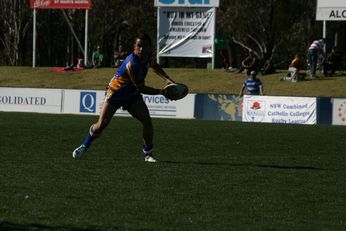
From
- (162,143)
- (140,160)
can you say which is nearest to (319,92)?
(162,143)

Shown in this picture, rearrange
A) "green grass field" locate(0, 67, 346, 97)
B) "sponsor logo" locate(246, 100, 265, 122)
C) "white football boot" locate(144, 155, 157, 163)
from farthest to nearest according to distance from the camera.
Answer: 1. "green grass field" locate(0, 67, 346, 97)
2. "sponsor logo" locate(246, 100, 265, 122)
3. "white football boot" locate(144, 155, 157, 163)

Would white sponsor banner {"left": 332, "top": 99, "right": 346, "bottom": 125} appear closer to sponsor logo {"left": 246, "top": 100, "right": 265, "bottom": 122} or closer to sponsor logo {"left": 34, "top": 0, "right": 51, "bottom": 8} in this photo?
sponsor logo {"left": 246, "top": 100, "right": 265, "bottom": 122}

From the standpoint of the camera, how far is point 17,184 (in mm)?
10398

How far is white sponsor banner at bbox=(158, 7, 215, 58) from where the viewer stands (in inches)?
1571

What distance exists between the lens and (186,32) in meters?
40.1

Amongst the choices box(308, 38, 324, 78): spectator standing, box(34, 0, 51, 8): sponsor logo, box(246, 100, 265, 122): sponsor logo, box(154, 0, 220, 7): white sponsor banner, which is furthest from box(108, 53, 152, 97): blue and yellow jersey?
box(34, 0, 51, 8): sponsor logo

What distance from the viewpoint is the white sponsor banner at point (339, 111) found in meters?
29.6

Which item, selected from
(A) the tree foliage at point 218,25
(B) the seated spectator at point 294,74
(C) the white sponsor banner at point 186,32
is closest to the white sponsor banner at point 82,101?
(C) the white sponsor banner at point 186,32

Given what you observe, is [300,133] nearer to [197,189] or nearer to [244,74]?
[197,189]

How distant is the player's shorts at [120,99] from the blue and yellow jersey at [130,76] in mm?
33

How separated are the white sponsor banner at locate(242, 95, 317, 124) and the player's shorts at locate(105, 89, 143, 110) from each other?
674 inches

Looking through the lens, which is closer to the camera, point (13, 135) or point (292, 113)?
point (13, 135)

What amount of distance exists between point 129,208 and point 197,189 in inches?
66.0

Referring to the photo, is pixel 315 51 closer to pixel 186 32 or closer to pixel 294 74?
pixel 294 74
